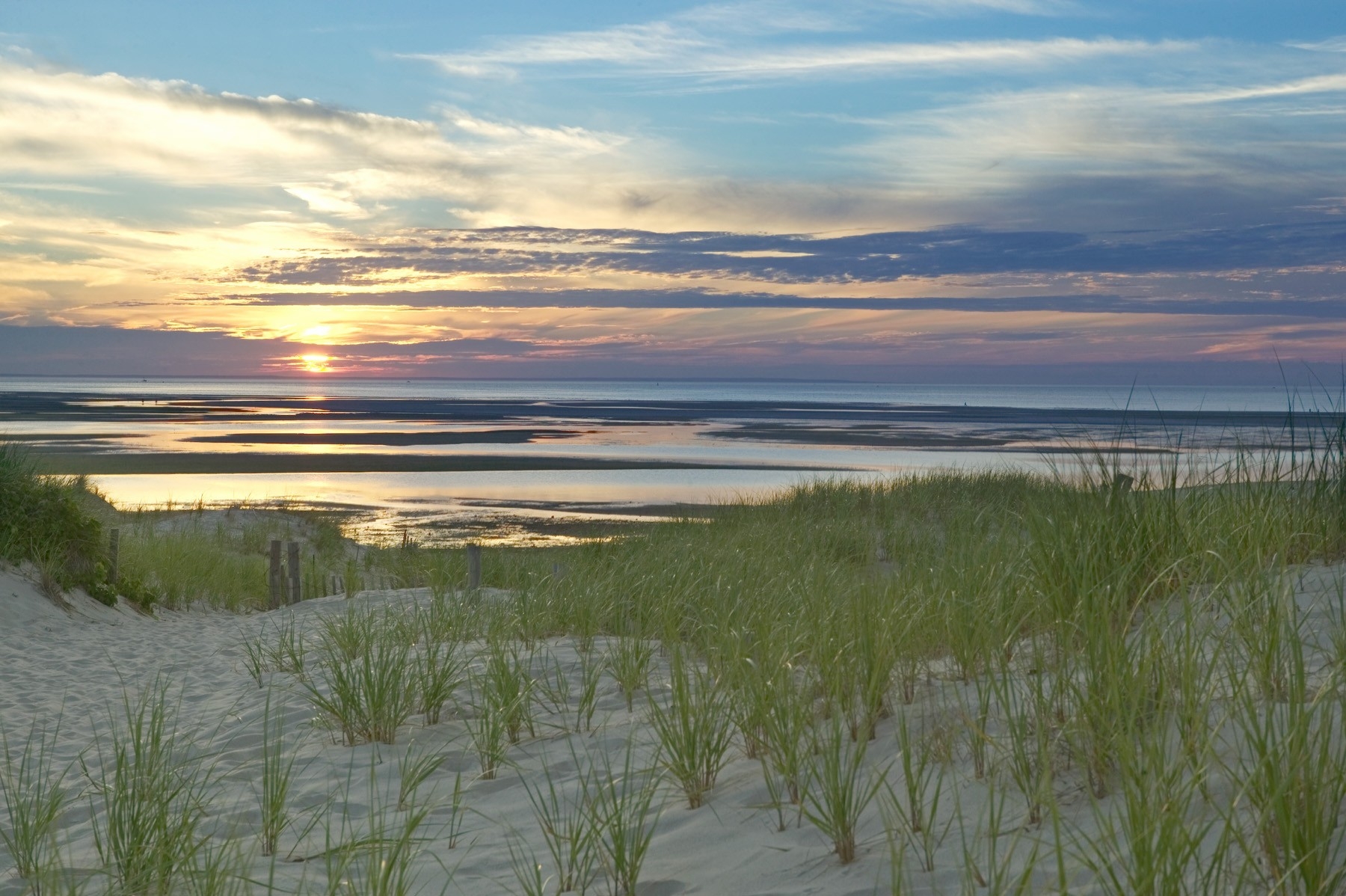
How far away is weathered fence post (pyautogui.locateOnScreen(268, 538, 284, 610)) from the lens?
15.7m

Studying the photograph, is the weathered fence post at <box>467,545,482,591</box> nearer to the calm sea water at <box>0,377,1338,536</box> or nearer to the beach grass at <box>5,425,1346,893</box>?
the beach grass at <box>5,425,1346,893</box>

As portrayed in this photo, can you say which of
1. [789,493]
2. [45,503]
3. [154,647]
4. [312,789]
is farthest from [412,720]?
[789,493]

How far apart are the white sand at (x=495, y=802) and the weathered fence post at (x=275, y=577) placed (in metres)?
7.00

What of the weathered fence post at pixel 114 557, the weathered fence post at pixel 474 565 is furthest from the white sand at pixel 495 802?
the weathered fence post at pixel 114 557

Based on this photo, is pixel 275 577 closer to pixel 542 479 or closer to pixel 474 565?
pixel 474 565

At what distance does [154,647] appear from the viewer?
35.7 feet

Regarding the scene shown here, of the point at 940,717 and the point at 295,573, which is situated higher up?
the point at 940,717

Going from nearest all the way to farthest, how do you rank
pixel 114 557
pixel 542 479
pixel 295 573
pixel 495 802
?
pixel 495 802 < pixel 114 557 < pixel 295 573 < pixel 542 479

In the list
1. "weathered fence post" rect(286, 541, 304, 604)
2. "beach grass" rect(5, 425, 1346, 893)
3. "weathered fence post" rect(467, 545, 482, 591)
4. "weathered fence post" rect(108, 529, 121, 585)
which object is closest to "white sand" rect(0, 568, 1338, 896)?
"beach grass" rect(5, 425, 1346, 893)

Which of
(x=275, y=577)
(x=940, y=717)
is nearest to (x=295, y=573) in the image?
(x=275, y=577)

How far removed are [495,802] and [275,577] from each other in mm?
12434

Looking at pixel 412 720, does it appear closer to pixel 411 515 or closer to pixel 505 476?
pixel 411 515

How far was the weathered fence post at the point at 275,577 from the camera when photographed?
15742 mm

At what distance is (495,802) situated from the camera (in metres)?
4.59
